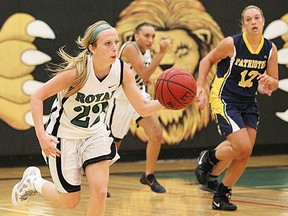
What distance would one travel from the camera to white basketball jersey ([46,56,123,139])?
615 centimetres

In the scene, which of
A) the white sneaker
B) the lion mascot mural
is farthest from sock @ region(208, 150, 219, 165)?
the lion mascot mural

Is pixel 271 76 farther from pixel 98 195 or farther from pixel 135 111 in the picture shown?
pixel 98 195

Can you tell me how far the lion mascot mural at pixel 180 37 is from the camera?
Result: 43.0 ft

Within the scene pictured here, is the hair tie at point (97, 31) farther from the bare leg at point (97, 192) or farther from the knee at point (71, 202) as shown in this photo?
the knee at point (71, 202)

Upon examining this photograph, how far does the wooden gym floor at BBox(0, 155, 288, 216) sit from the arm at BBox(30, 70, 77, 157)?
196 cm

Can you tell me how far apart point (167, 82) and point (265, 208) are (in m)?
2.33

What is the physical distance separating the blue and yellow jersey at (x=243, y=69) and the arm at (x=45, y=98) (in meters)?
2.70

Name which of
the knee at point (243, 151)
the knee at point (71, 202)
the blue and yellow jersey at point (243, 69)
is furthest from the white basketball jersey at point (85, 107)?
the blue and yellow jersey at point (243, 69)

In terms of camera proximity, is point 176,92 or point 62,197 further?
point 62,197

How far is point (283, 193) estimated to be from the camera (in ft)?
30.0

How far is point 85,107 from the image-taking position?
20.3ft

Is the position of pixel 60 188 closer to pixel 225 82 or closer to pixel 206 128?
pixel 225 82

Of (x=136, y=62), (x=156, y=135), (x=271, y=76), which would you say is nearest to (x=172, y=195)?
(x=156, y=135)

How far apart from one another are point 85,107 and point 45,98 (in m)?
0.36
